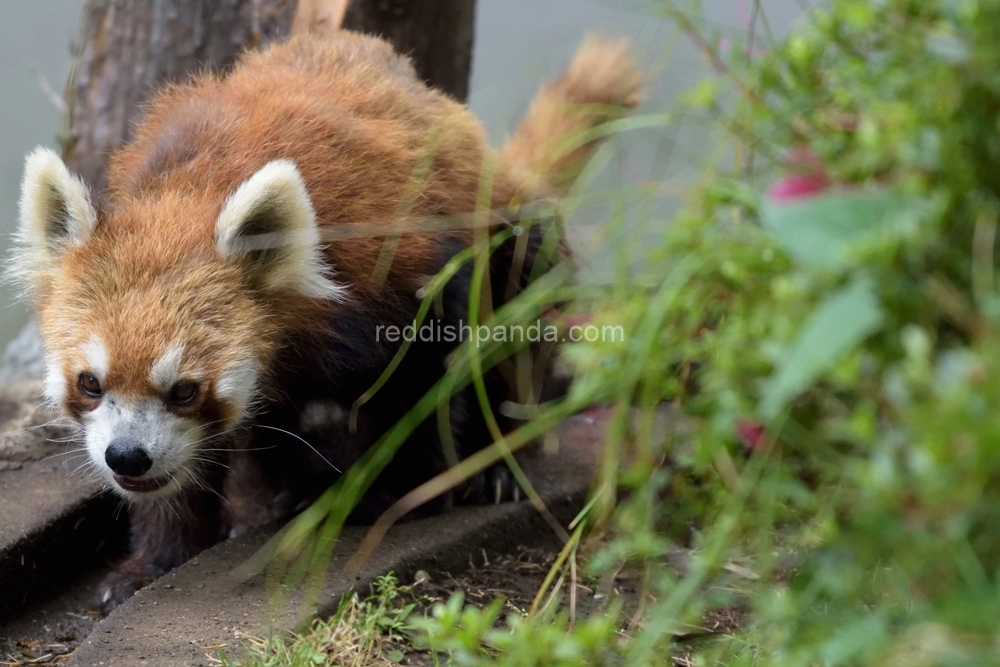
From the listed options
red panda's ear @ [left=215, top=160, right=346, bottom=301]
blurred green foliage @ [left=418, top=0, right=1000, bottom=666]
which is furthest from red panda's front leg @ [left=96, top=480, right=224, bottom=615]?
blurred green foliage @ [left=418, top=0, right=1000, bottom=666]

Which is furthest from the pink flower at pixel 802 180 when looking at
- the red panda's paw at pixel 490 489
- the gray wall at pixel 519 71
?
the red panda's paw at pixel 490 489

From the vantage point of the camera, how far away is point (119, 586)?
2799 mm

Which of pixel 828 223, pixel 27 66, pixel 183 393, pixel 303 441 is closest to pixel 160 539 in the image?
pixel 303 441

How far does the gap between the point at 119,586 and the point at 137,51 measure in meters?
1.96

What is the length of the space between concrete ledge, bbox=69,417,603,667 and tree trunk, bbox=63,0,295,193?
5.54 ft

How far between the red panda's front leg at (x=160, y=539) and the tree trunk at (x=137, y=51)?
1290 mm

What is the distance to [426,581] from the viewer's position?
2533 mm

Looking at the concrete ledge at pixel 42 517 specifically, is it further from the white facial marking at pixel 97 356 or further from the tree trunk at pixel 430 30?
the tree trunk at pixel 430 30

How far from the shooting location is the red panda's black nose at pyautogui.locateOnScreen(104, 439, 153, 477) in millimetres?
2289

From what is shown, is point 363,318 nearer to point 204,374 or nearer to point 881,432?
point 204,374

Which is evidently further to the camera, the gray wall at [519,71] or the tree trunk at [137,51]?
the tree trunk at [137,51]

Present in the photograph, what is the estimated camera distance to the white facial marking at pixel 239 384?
2363 millimetres

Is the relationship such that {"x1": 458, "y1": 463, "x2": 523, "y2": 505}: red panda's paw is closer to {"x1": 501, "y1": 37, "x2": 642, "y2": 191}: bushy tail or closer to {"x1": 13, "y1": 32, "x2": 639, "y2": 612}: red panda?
{"x1": 13, "y1": 32, "x2": 639, "y2": 612}: red panda

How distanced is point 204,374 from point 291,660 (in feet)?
2.45
